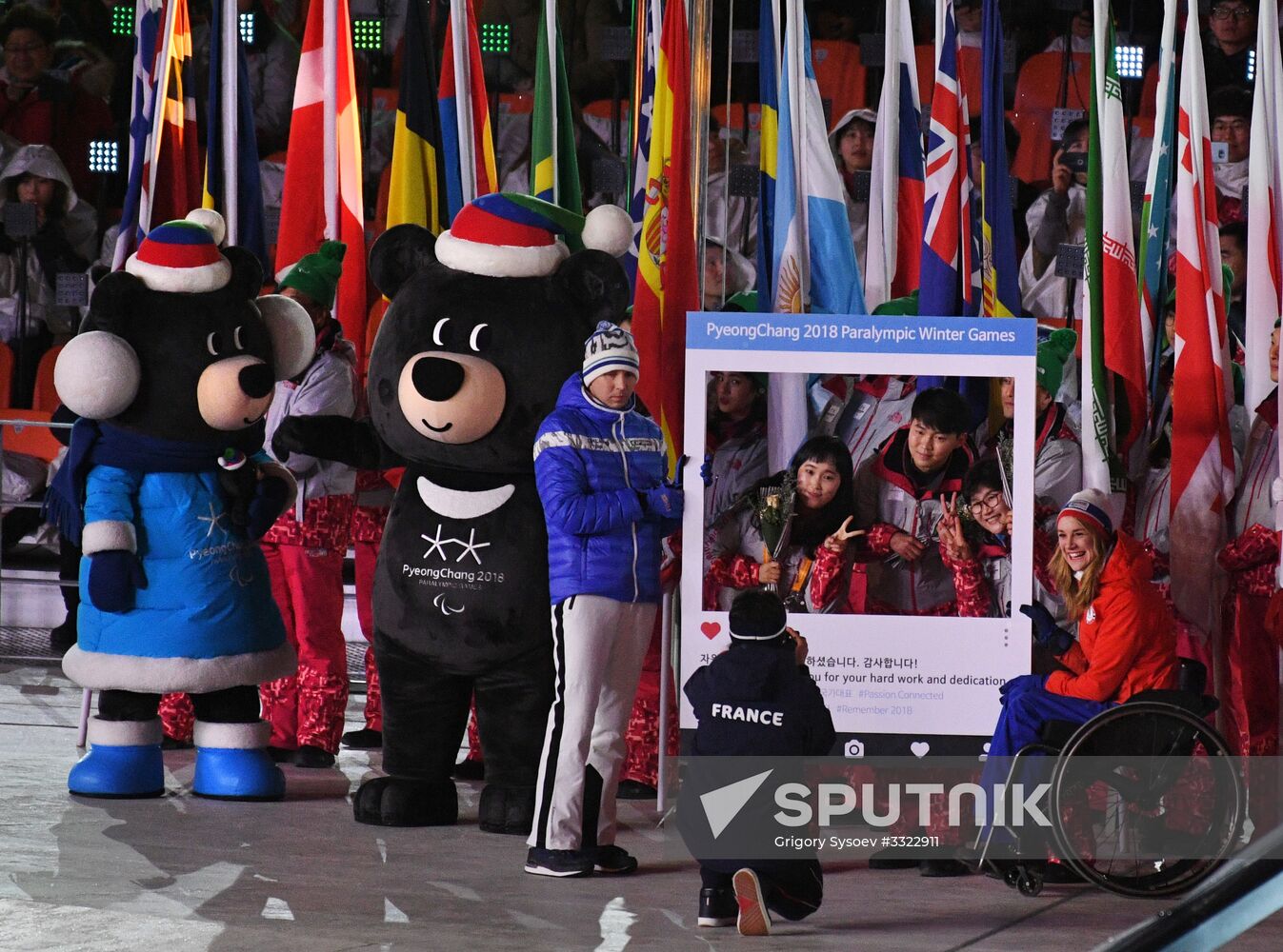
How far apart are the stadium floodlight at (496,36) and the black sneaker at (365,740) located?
12.7 ft

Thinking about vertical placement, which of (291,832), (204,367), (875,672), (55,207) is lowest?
(291,832)

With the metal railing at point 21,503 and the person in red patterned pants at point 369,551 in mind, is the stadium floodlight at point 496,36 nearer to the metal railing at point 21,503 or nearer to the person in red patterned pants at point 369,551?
the metal railing at point 21,503

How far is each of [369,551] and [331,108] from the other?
5.12ft

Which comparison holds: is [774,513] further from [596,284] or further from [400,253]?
[400,253]

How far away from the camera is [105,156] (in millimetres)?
8852

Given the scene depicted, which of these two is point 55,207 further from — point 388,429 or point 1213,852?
point 1213,852

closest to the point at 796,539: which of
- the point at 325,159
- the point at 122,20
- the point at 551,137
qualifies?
the point at 551,137

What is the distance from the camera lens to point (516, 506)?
4871 millimetres

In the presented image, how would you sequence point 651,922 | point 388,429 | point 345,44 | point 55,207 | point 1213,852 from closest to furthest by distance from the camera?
point 651,922 → point 1213,852 → point 388,429 → point 345,44 → point 55,207

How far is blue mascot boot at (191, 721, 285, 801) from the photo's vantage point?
5250 millimetres

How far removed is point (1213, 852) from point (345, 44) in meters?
3.97

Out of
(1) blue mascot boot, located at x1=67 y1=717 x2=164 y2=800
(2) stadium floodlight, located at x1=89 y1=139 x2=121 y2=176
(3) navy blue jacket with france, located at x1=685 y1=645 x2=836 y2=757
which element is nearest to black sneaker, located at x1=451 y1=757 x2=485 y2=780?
(1) blue mascot boot, located at x1=67 y1=717 x2=164 y2=800

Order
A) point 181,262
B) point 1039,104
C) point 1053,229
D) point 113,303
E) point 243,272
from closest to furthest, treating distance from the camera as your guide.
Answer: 1. point 113,303
2. point 181,262
3. point 243,272
4. point 1053,229
5. point 1039,104

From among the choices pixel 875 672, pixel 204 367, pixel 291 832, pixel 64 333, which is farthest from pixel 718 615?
pixel 64 333
